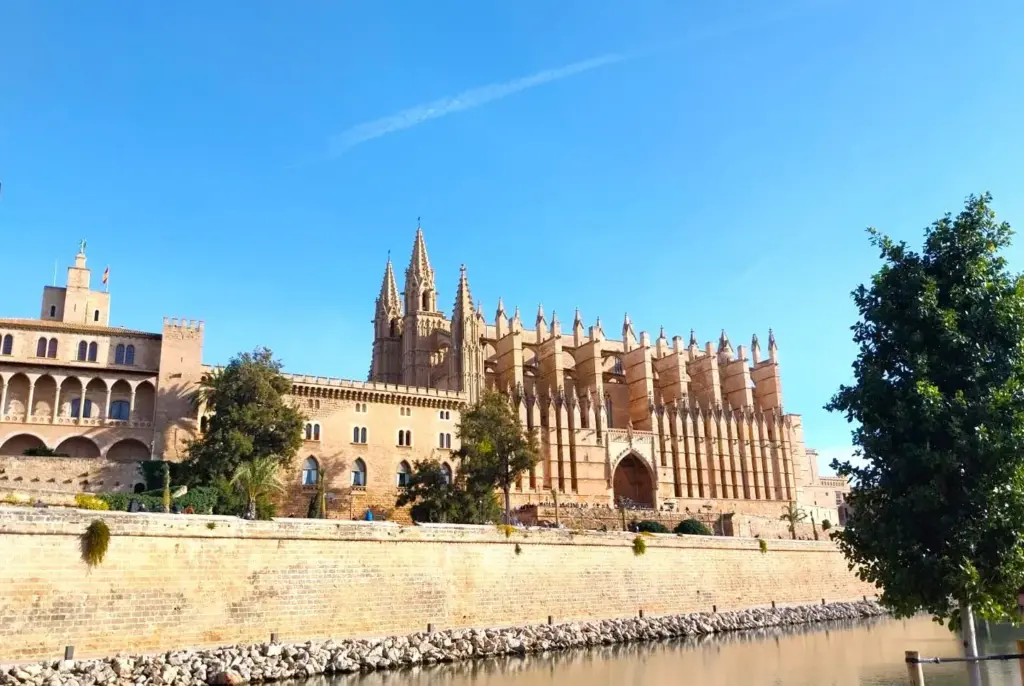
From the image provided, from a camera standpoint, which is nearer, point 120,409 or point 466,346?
point 120,409

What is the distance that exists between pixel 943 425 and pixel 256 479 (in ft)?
78.2

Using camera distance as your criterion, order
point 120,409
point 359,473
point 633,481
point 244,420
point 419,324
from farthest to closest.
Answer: point 633,481 → point 419,324 → point 359,473 → point 120,409 → point 244,420

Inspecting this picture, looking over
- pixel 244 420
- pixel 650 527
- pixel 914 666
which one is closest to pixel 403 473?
pixel 244 420

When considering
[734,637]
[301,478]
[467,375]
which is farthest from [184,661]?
[467,375]

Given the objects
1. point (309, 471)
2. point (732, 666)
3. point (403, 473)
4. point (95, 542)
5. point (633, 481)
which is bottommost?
point (732, 666)

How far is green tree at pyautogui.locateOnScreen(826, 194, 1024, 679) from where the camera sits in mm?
14375

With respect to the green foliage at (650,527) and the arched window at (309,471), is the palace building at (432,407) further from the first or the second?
the green foliage at (650,527)

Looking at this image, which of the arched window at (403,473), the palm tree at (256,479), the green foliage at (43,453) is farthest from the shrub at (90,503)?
the arched window at (403,473)

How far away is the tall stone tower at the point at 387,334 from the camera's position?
2175 inches

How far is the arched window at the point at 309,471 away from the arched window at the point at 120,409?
8.11 meters

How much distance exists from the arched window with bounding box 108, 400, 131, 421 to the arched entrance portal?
29.2 meters

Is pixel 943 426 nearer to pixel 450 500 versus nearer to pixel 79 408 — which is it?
pixel 450 500

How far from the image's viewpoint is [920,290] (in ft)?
50.9

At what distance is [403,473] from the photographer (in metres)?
43.7
